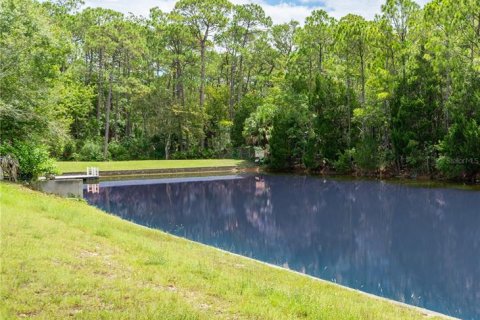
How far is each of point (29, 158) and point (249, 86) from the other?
37549 mm

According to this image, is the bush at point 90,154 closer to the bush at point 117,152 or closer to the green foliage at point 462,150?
the bush at point 117,152

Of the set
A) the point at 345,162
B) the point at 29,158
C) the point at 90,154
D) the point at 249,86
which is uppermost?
the point at 249,86

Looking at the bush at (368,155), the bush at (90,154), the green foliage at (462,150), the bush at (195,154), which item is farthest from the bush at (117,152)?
the green foliage at (462,150)

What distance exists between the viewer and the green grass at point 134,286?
14.3 feet

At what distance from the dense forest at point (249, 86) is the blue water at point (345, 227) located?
4.28 metres

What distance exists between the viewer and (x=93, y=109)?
4309 centimetres

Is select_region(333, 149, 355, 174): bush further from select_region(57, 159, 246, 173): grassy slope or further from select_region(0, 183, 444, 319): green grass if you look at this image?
select_region(0, 183, 444, 319): green grass

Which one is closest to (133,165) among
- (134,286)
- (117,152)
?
(117,152)

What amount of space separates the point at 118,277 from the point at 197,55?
38471mm

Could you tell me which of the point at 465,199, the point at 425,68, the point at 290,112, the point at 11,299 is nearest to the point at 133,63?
the point at 290,112

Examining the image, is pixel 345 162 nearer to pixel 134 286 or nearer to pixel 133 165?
pixel 133 165

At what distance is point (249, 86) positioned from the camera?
51.6m

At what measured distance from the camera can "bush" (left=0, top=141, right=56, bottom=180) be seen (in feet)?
51.0

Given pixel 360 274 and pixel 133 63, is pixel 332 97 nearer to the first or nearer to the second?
pixel 133 63
